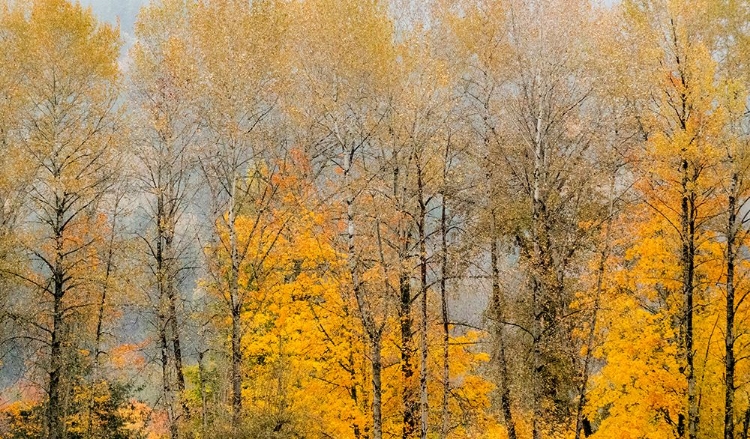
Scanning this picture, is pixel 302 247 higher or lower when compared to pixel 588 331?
higher

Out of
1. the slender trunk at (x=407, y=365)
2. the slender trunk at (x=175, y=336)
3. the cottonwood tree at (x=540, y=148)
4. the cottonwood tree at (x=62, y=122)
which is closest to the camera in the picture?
the slender trunk at (x=407, y=365)

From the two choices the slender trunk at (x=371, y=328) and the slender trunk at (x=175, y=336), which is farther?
the slender trunk at (x=175, y=336)

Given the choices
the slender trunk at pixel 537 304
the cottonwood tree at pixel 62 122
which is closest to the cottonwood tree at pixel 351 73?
the slender trunk at pixel 537 304

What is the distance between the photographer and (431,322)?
14859 millimetres

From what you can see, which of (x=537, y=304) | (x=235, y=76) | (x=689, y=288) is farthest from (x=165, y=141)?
(x=689, y=288)

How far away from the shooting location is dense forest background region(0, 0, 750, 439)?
1342 cm

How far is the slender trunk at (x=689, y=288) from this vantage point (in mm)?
12086

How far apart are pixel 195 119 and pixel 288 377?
8.64 meters

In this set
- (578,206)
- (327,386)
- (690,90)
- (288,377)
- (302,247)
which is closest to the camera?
(690,90)

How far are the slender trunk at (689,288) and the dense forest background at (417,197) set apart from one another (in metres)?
0.08

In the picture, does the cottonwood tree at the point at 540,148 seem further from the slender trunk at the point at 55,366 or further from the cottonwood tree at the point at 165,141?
the slender trunk at the point at 55,366

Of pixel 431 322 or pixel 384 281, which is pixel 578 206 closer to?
pixel 431 322

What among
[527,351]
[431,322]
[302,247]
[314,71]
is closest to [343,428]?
[431,322]

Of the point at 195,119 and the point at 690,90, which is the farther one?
the point at 195,119
